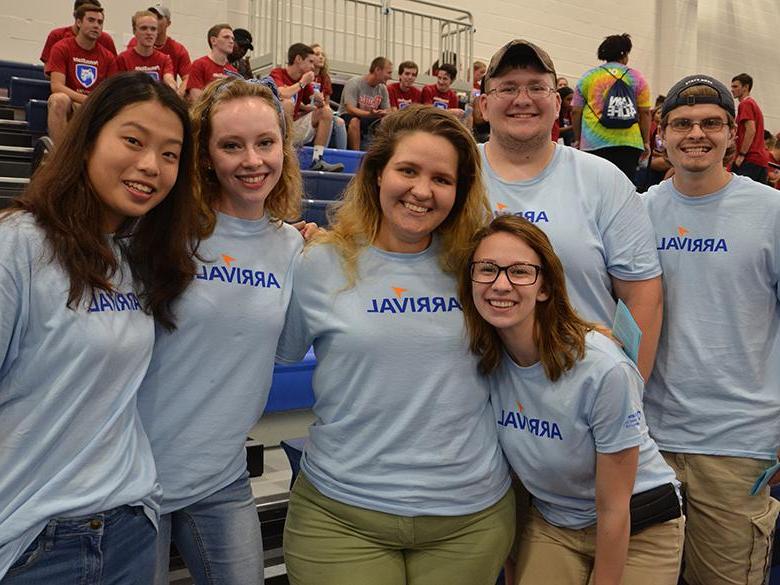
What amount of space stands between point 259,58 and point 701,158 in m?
7.53

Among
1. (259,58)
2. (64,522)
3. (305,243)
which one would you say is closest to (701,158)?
(305,243)

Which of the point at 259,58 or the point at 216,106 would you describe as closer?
the point at 216,106

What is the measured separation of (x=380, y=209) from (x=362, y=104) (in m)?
6.28

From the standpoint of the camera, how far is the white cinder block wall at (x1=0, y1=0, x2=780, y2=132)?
10.0 meters

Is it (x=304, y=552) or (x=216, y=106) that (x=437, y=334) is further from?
(x=216, y=106)

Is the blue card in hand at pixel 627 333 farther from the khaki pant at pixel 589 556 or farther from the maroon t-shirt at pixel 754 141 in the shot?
the maroon t-shirt at pixel 754 141

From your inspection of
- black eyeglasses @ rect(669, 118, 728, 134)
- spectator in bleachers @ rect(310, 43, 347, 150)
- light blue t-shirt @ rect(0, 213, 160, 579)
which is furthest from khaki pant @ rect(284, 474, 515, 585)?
spectator in bleachers @ rect(310, 43, 347, 150)

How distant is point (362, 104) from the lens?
7.66m

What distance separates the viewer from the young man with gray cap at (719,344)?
1.90 m

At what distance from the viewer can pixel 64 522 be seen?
3.76 ft

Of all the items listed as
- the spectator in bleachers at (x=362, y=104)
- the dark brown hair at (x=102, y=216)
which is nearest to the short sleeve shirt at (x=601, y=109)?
the spectator in bleachers at (x=362, y=104)

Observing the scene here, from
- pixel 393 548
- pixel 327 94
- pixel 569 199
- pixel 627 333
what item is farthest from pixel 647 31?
pixel 393 548

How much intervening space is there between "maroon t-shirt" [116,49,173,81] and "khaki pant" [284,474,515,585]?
17.7ft

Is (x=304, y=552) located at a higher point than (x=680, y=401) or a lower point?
lower
